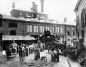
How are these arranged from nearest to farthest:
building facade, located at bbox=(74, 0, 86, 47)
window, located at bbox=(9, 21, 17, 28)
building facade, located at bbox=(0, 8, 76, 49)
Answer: building facade, located at bbox=(74, 0, 86, 47)
building facade, located at bbox=(0, 8, 76, 49)
window, located at bbox=(9, 21, 17, 28)

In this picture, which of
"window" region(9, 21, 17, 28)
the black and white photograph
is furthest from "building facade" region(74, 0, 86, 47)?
"window" region(9, 21, 17, 28)

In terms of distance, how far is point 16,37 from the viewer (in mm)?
26734

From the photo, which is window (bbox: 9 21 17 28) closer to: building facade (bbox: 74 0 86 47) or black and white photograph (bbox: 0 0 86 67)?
black and white photograph (bbox: 0 0 86 67)

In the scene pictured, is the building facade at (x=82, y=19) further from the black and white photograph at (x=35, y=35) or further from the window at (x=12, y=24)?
the window at (x=12, y=24)

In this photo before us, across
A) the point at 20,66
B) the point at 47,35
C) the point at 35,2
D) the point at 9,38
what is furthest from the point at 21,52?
the point at 35,2

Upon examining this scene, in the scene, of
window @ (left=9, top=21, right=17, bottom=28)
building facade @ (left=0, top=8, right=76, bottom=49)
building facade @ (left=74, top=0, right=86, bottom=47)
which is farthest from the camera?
window @ (left=9, top=21, right=17, bottom=28)

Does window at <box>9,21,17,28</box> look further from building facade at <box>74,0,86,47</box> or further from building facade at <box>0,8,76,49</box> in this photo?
building facade at <box>74,0,86,47</box>

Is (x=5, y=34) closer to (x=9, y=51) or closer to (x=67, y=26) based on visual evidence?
(x=9, y=51)

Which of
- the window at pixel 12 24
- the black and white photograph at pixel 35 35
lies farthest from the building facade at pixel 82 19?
the window at pixel 12 24

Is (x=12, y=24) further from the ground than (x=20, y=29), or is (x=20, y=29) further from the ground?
(x=12, y=24)

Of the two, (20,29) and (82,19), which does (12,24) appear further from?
(82,19)

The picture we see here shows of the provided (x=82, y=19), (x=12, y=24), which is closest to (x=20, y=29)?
(x=12, y=24)

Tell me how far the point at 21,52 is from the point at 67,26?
2607 cm

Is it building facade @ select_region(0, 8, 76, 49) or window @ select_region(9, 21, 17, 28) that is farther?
window @ select_region(9, 21, 17, 28)
